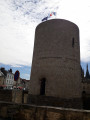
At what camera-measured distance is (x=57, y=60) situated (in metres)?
8.60

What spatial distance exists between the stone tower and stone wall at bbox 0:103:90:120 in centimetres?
346

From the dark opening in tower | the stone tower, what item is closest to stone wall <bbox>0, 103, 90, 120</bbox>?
the stone tower

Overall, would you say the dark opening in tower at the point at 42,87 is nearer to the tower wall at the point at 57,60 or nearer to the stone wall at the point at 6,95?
the tower wall at the point at 57,60

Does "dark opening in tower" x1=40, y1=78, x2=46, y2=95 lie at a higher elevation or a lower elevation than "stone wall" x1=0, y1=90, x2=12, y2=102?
higher

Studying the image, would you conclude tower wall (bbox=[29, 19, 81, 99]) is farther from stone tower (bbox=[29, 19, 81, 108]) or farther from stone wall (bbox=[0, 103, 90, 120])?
stone wall (bbox=[0, 103, 90, 120])

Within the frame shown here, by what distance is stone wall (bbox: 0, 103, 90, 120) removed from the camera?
159 inches

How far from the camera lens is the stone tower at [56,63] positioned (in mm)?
8227

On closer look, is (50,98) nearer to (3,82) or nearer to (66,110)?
(66,110)

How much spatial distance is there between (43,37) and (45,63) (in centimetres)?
219

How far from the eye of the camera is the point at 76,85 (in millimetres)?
8977

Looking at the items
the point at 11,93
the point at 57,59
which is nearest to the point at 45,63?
the point at 57,59

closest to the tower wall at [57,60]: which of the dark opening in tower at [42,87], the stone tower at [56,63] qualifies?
the stone tower at [56,63]

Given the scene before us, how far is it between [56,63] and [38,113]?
4.52 metres

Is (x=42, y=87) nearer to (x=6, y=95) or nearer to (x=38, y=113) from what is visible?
(x=38, y=113)
